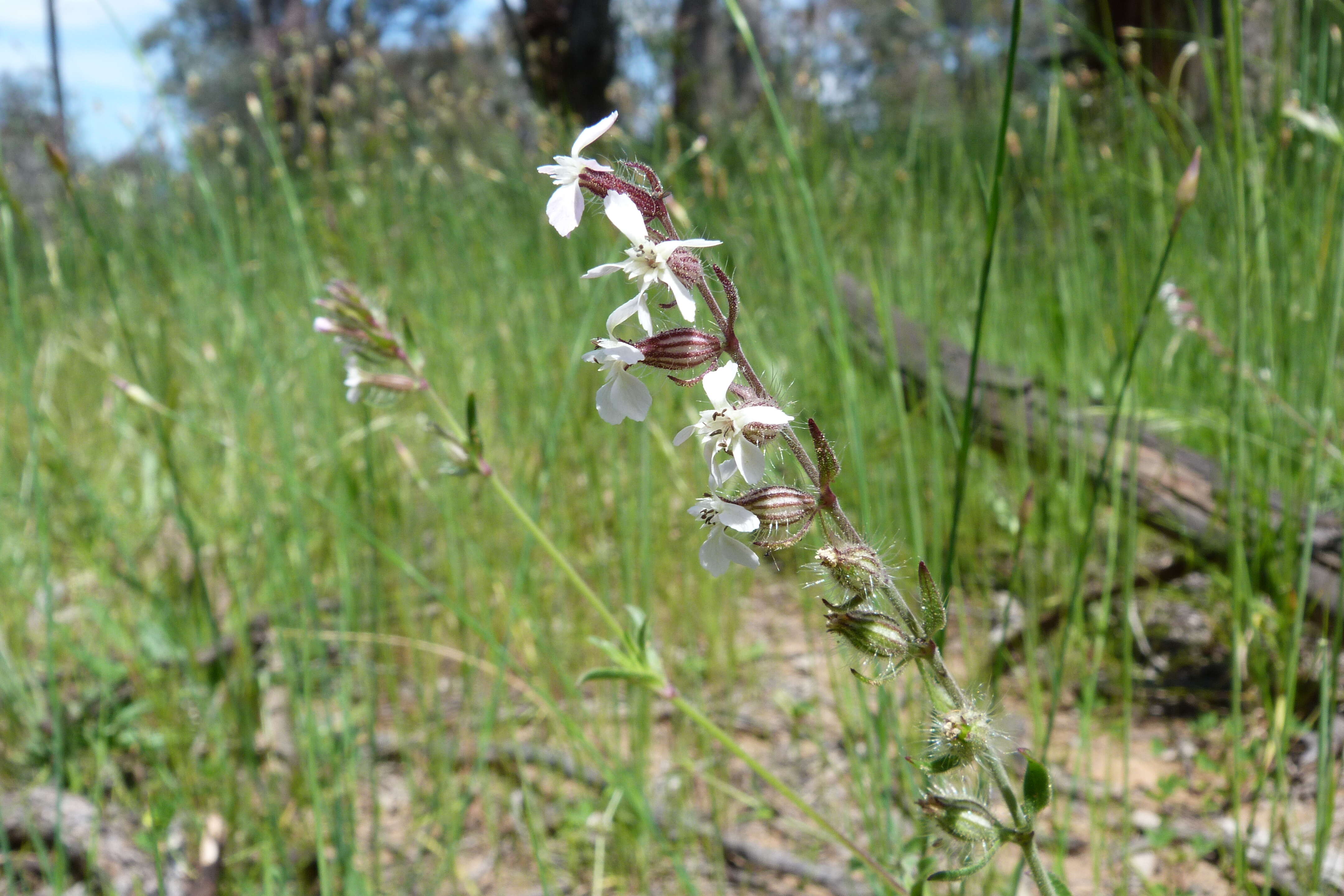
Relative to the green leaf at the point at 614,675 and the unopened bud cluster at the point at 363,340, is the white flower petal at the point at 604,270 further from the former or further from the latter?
the unopened bud cluster at the point at 363,340

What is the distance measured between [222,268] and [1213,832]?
2.73 metres

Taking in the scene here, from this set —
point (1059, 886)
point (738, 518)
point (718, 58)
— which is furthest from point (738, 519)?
point (718, 58)

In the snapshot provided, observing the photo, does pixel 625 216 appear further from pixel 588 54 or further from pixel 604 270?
pixel 588 54

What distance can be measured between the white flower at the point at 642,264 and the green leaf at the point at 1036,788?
0.35 metres

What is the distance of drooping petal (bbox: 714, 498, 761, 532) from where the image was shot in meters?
0.48

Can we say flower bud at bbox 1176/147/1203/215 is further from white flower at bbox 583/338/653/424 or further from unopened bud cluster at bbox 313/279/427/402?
unopened bud cluster at bbox 313/279/427/402

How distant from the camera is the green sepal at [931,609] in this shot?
53cm

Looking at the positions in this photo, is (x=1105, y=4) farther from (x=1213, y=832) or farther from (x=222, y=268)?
(x=222, y=268)

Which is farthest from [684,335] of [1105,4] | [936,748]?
[1105,4]

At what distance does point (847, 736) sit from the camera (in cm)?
105

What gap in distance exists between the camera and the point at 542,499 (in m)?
1.79

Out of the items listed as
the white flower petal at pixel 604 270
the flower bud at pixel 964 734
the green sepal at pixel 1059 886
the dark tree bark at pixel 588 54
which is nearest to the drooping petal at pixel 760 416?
the white flower petal at pixel 604 270

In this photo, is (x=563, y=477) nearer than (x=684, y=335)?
No

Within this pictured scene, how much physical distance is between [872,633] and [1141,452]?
130 cm
